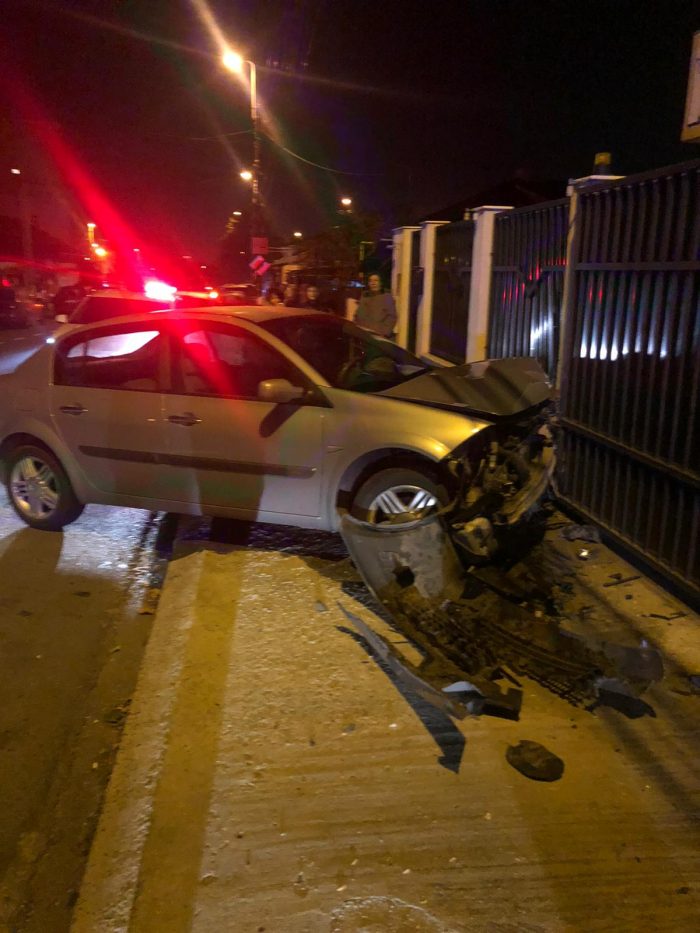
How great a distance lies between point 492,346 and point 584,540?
3579 millimetres

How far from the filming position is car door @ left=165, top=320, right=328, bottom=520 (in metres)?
5.31

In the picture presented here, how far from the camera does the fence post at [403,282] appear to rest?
13680 mm

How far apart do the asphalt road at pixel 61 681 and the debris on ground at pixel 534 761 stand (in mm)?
1713

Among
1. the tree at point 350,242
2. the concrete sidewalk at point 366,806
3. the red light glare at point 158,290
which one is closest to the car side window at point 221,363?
the concrete sidewalk at point 366,806

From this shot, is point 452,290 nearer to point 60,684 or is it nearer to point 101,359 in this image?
point 101,359

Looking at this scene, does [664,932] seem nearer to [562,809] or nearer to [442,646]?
A: [562,809]

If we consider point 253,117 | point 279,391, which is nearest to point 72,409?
point 279,391

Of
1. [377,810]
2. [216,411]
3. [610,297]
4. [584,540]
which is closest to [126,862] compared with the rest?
[377,810]

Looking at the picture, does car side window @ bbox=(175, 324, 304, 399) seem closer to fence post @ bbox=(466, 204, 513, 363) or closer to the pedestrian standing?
→ fence post @ bbox=(466, 204, 513, 363)

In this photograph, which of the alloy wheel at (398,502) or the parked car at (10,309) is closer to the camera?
the alloy wheel at (398,502)

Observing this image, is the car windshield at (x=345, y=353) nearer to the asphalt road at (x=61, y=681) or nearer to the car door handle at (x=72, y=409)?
the car door handle at (x=72, y=409)

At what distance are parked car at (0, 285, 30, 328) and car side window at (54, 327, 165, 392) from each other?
890 inches

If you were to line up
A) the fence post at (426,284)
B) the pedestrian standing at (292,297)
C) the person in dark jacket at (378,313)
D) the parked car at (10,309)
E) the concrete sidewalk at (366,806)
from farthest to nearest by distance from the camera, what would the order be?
the parked car at (10,309) → the pedestrian standing at (292,297) → the person in dark jacket at (378,313) → the fence post at (426,284) → the concrete sidewalk at (366,806)

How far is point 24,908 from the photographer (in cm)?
283
